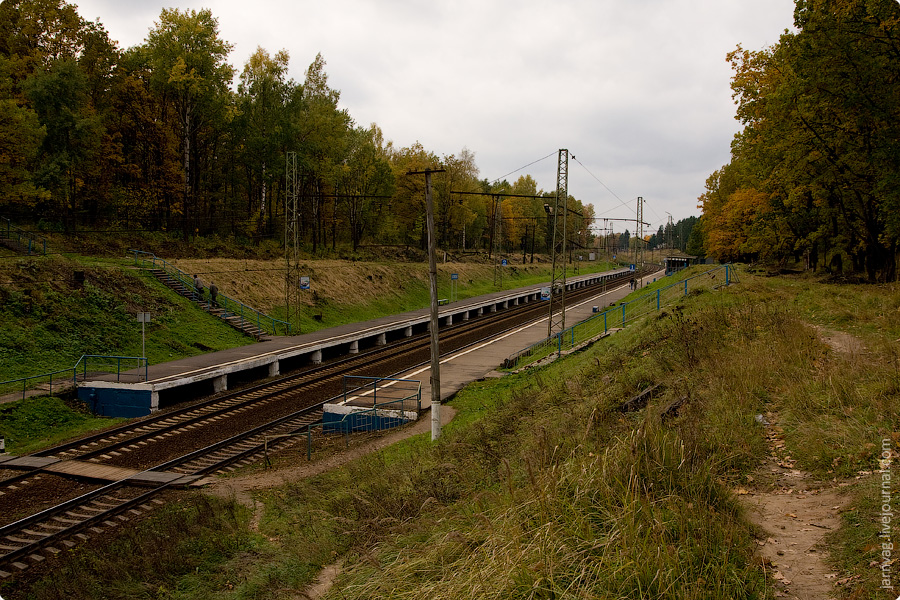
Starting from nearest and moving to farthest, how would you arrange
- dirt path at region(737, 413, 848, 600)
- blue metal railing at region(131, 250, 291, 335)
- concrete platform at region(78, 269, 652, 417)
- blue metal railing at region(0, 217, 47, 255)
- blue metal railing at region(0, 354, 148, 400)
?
dirt path at region(737, 413, 848, 600) < blue metal railing at region(0, 354, 148, 400) < concrete platform at region(78, 269, 652, 417) < blue metal railing at region(0, 217, 47, 255) < blue metal railing at region(131, 250, 291, 335)

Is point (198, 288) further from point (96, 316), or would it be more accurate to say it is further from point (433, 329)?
point (433, 329)

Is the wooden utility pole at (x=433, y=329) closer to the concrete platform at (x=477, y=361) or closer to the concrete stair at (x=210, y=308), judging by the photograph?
the concrete platform at (x=477, y=361)

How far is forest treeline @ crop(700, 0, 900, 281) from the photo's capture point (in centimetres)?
1753

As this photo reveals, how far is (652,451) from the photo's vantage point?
597 centimetres

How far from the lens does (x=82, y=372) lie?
20562mm

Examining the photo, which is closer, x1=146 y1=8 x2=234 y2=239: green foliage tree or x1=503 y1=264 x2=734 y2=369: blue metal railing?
x1=503 y1=264 x2=734 y2=369: blue metal railing

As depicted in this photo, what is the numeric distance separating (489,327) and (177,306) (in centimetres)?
2136

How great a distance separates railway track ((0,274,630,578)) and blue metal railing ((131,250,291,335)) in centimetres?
683

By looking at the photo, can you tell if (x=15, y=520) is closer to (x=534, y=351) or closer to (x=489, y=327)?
(x=534, y=351)

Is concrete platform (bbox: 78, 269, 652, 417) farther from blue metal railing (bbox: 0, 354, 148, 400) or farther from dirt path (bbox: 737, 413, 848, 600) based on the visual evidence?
dirt path (bbox: 737, 413, 848, 600)

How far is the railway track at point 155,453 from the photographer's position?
10.5 m

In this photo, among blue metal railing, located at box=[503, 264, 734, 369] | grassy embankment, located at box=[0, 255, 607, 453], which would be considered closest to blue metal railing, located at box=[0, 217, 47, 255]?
grassy embankment, located at box=[0, 255, 607, 453]

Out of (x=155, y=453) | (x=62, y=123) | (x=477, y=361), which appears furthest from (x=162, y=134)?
(x=155, y=453)

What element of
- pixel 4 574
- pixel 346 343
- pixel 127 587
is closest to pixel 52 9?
pixel 346 343
